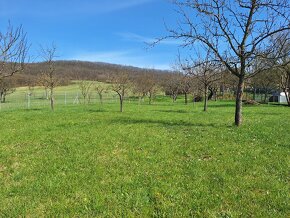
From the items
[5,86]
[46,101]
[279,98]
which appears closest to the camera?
[5,86]

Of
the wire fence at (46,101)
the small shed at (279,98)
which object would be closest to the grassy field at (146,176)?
the wire fence at (46,101)

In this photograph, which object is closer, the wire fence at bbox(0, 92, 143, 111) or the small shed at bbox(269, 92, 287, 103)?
the wire fence at bbox(0, 92, 143, 111)

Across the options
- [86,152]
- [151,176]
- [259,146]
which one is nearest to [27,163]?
[86,152]

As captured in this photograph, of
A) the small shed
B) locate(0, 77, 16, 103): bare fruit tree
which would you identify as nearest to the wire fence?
locate(0, 77, 16, 103): bare fruit tree

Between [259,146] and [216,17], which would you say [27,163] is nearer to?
[259,146]

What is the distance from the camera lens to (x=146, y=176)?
6883 mm

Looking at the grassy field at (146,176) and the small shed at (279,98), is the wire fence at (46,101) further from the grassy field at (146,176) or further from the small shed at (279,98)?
the grassy field at (146,176)

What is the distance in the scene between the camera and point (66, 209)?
207 inches

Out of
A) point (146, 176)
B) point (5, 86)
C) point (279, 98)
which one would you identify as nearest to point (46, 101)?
point (5, 86)

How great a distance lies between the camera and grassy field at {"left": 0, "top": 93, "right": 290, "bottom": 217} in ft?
17.2

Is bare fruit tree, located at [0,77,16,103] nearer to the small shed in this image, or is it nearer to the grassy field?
the grassy field

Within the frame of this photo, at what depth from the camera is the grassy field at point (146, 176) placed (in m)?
5.24

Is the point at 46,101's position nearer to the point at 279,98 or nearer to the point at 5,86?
the point at 5,86

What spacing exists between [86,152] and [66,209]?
Answer: 4059 mm
